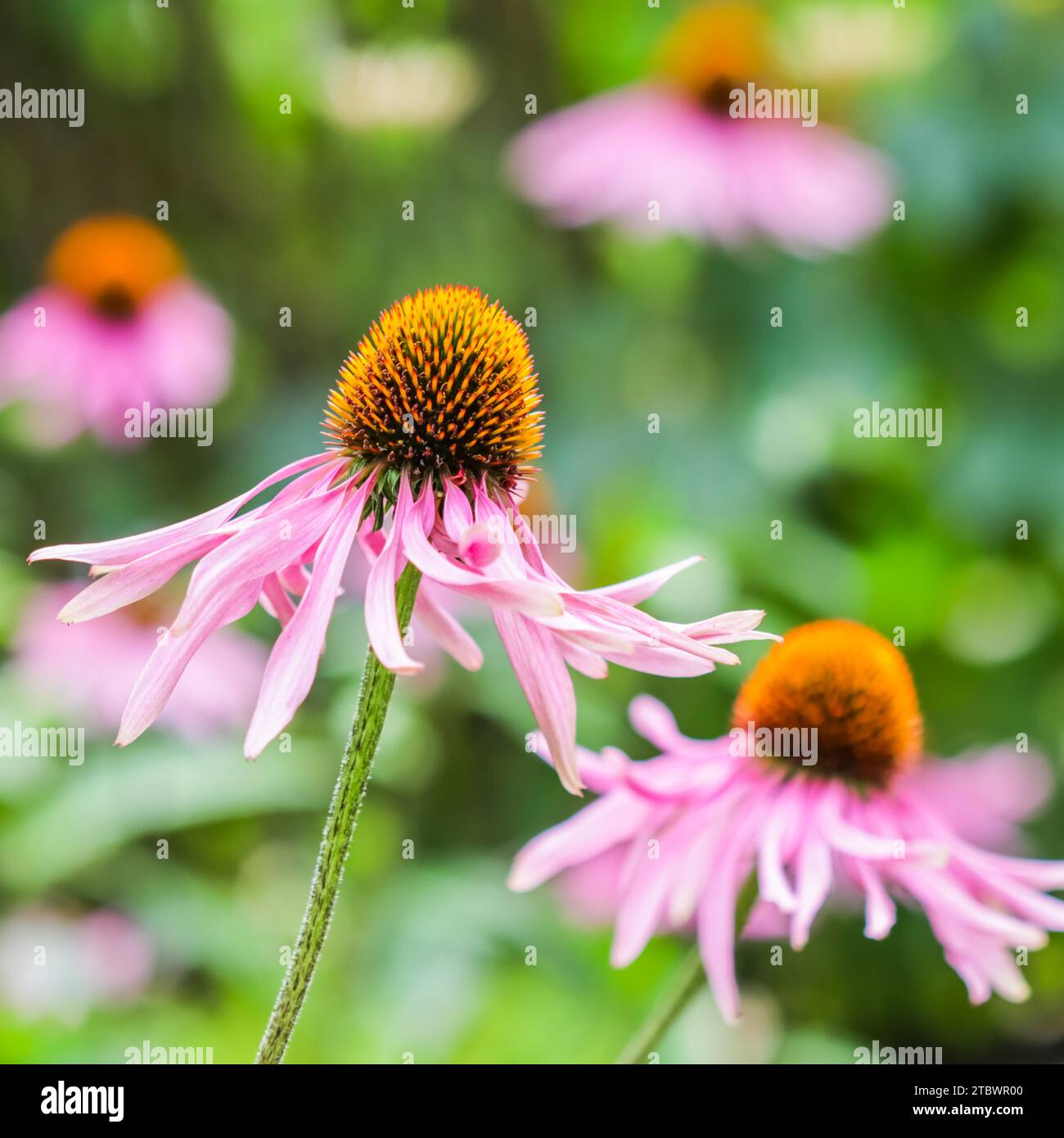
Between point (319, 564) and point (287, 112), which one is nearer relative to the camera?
point (319, 564)

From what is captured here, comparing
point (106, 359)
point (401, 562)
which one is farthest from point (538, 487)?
point (401, 562)

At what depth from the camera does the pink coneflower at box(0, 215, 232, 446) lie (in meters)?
1.56

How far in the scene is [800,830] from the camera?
0.64 metres

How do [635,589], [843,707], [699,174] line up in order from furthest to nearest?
[699,174] < [843,707] < [635,589]

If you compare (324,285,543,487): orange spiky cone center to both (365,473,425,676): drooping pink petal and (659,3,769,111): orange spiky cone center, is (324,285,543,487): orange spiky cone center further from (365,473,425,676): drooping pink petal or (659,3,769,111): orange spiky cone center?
(659,3,769,111): orange spiky cone center

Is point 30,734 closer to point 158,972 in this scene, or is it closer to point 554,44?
point 158,972

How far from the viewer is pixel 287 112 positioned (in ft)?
5.75

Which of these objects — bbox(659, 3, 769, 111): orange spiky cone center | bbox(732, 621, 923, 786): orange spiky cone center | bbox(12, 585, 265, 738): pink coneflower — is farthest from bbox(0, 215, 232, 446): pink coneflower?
bbox(732, 621, 923, 786): orange spiky cone center

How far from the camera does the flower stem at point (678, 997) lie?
0.51 meters

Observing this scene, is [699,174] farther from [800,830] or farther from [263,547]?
[263,547]

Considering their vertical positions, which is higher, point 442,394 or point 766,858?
point 442,394

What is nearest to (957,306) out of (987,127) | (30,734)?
(987,127)

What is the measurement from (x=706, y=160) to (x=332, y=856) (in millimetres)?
1374
